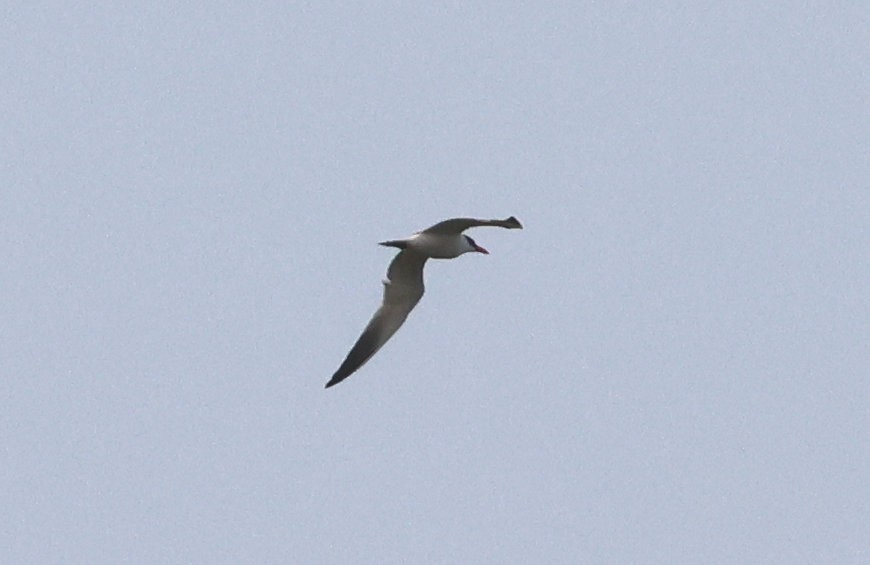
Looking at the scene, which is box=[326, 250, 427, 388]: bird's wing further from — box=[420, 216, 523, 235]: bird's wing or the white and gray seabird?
box=[420, 216, 523, 235]: bird's wing

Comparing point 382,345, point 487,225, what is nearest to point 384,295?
point 382,345

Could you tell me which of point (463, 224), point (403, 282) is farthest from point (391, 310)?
point (463, 224)

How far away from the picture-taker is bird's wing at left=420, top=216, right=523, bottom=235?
15742 mm

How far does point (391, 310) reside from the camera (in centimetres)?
1816

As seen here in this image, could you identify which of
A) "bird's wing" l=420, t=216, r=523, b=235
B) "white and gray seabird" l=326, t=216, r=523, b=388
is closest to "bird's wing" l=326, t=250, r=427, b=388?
"white and gray seabird" l=326, t=216, r=523, b=388

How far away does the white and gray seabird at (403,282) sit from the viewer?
17094mm

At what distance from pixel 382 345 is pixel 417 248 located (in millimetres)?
1559

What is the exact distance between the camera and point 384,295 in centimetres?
1812

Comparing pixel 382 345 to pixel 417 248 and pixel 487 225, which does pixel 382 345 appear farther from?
pixel 487 225

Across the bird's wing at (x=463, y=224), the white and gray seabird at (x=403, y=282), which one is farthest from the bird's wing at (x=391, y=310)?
the bird's wing at (x=463, y=224)

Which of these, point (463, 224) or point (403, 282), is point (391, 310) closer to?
point (403, 282)

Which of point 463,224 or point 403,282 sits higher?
point 463,224

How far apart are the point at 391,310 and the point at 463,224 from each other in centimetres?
209

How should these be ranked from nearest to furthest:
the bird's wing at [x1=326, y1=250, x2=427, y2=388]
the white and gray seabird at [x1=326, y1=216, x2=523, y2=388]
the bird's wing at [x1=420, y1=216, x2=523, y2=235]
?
the bird's wing at [x1=420, y1=216, x2=523, y2=235] < the white and gray seabird at [x1=326, y1=216, x2=523, y2=388] < the bird's wing at [x1=326, y1=250, x2=427, y2=388]
